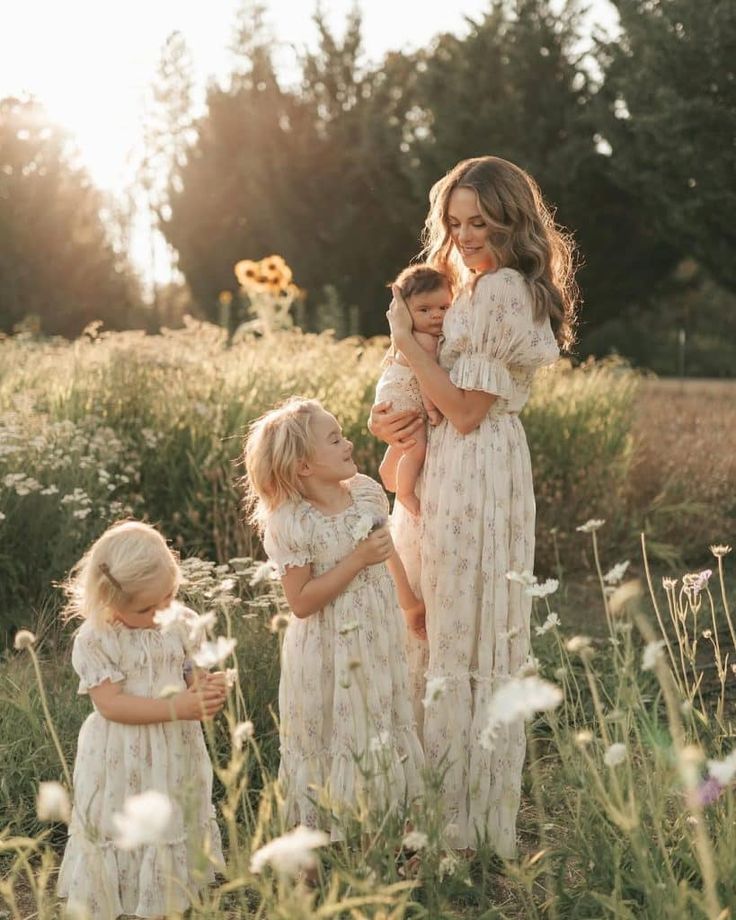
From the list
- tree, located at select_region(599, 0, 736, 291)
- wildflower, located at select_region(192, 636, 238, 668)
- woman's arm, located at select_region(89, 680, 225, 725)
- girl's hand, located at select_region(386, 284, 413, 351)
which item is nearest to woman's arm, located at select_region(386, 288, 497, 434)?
girl's hand, located at select_region(386, 284, 413, 351)

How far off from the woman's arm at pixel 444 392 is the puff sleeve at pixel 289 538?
48 cm

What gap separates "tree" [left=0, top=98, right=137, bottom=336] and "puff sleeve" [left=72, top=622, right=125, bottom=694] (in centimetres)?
1884

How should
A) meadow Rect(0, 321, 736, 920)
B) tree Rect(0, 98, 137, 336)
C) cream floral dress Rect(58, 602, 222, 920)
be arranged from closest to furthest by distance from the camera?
meadow Rect(0, 321, 736, 920), cream floral dress Rect(58, 602, 222, 920), tree Rect(0, 98, 137, 336)

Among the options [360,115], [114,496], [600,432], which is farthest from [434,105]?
[114,496]

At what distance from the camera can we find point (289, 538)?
2.79m

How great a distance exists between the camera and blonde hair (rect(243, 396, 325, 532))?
277 cm

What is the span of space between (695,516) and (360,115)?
50.8ft

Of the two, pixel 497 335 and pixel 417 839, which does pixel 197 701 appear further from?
pixel 497 335

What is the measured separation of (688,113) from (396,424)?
12.2 metres

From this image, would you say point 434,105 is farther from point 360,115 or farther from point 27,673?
point 27,673

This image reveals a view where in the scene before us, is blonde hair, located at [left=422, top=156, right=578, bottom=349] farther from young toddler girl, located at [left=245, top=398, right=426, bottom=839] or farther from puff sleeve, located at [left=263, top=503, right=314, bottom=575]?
puff sleeve, located at [left=263, top=503, right=314, bottom=575]

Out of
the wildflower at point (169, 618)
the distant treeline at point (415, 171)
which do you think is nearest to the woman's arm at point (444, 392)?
the wildflower at point (169, 618)

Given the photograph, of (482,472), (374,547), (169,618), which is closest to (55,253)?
(482,472)

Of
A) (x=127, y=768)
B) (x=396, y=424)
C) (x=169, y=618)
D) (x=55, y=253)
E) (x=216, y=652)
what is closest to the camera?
(x=216, y=652)
